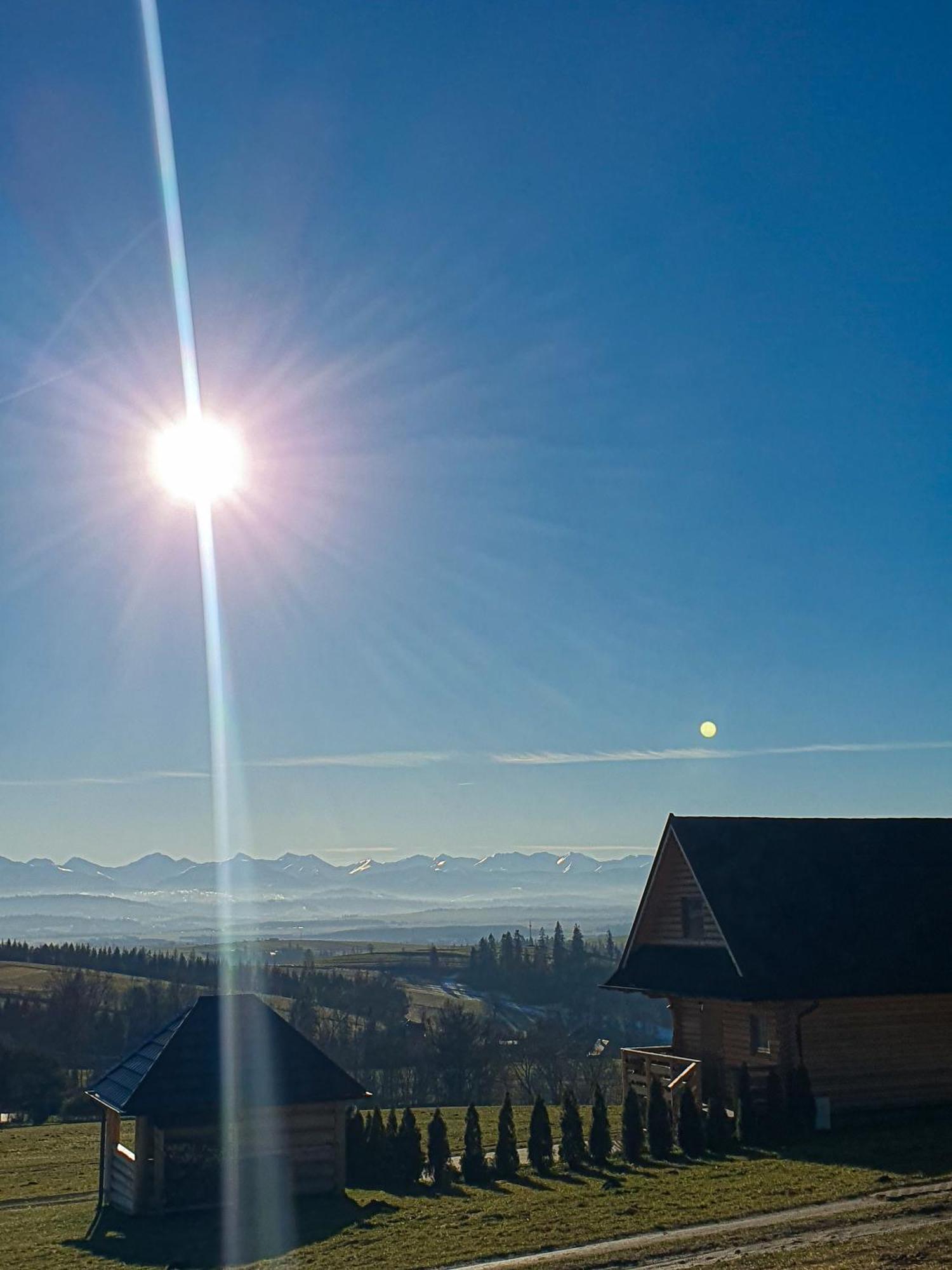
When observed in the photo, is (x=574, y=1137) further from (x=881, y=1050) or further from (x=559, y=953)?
(x=559, y=953)

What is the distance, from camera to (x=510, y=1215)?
60.2 ft

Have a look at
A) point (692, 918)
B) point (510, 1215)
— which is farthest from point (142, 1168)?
point (692, 918)

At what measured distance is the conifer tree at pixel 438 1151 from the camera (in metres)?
Answer: 22.8

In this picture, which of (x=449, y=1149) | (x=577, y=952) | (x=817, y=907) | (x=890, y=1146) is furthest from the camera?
(x=577, y=952)

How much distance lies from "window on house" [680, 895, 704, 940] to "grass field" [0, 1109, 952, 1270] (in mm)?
6357

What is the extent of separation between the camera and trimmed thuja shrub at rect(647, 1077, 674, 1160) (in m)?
23.4

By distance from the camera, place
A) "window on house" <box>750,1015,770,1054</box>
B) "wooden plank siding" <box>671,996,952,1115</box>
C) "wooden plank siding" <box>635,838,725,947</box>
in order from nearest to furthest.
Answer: "wooden plank siding" <box>671,996,952,1115</box>, "window on house" <box>750,1015,770,1054</box>, "wooden plank siding" <box>635,838,725,947</box>

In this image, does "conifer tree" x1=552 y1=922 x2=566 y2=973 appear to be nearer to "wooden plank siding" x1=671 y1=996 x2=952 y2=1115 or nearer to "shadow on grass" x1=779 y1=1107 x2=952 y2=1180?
"wooden plank siding" x1=671 y1=996 x2=952 y2=1115

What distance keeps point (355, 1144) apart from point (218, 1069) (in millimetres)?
3560

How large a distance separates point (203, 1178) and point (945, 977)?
1669 centimetres

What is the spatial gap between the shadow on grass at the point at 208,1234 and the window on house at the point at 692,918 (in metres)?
11.4

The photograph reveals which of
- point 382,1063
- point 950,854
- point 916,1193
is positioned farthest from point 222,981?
point 916,1193

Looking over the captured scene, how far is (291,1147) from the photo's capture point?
71.9 feet

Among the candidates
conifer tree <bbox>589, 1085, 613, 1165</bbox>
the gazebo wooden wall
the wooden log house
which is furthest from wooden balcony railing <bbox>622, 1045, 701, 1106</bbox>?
the gazebo wooden wall
